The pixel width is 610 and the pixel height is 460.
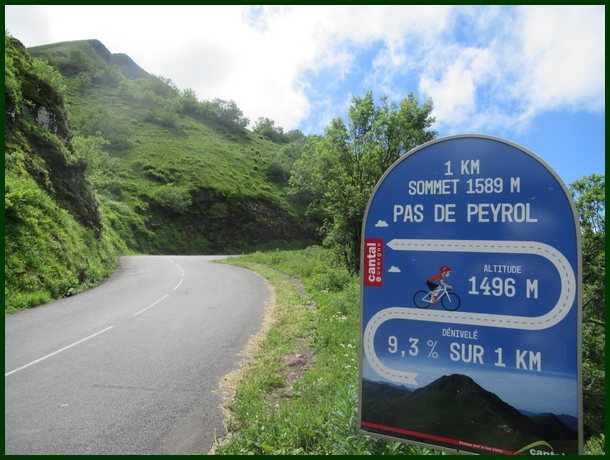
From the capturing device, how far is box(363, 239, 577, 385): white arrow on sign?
236 cm

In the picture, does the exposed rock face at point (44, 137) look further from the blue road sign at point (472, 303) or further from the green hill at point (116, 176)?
the blue road sign at point (472, 303)

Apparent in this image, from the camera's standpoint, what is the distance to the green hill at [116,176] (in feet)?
47.7

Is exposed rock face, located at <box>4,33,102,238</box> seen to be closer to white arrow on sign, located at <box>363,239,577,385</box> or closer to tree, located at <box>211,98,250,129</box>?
white arrow on sign, located at <box>363,239,577,385</box>

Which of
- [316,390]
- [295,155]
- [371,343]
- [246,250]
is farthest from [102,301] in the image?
[295,155]

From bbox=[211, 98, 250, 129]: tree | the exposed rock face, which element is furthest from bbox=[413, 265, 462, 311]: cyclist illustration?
bbox=[211, 98, 250, 129]: tree

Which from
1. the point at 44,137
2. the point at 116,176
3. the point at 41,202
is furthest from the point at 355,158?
the point at 116,176

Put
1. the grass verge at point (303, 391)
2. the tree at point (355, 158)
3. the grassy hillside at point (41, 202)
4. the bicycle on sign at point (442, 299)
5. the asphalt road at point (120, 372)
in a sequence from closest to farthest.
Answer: the bicycle on sign at point (442, 299) < the grass verge at point (303, 391) < the asphalt road at point (120, 372) < the grassy hillside at point (41, 202) < the tree at point (355, 158)

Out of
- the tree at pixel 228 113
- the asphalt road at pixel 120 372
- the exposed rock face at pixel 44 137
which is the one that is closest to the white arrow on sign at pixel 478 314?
the asphalt road at pixel 120 372

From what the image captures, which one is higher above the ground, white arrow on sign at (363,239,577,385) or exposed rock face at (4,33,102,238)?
exposed rock face at (4,33,102,238)

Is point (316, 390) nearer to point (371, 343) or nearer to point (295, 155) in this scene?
point (371, 343)

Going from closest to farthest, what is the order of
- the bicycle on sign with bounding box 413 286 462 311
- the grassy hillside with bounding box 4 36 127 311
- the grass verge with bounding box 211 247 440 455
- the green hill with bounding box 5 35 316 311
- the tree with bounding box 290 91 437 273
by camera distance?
1. the bicycle on sign with bounding box 413 286 462 311
2. the grass verge with bounding box 211 247 440 455
3. the grassy hillside with bounding box 4 36 127 311
4. the green hill with bounding box 5 35 316 311
5. the tree with bounding box 290 91 437 273

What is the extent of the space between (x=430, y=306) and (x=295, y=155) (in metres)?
80.2

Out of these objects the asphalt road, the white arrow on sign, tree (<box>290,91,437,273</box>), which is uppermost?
tree (<box>290,91,437,273</box>)

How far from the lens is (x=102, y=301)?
12.5m
